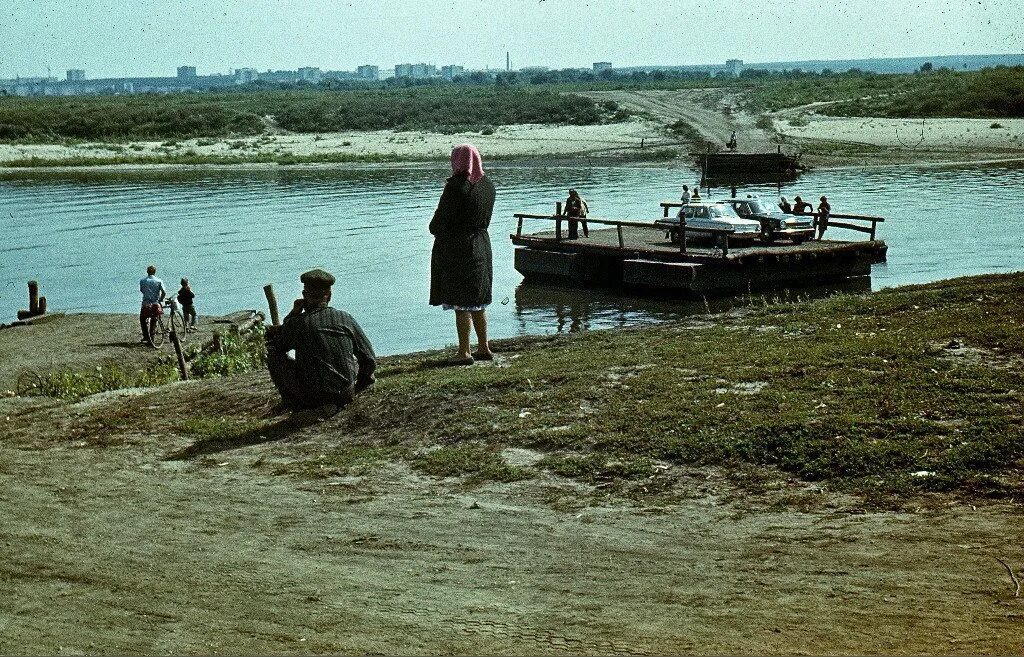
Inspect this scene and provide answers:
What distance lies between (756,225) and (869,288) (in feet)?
11.1

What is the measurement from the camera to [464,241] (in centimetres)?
1360

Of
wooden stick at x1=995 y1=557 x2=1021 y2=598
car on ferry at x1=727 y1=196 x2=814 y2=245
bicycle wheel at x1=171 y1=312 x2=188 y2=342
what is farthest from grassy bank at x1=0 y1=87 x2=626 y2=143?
wooden stick at x1=995 y1=557 x2=1021 y2=598

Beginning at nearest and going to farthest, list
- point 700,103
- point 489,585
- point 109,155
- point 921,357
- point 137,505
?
1. point 489,585
2. point 137,505
3. point 921,357
4. point 109,155
5. point 700,103

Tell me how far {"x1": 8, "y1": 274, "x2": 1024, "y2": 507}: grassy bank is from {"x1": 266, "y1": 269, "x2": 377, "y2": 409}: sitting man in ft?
0.96

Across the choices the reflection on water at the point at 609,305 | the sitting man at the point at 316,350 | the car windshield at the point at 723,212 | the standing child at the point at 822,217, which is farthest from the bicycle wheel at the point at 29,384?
the standing child at the point at 822,217

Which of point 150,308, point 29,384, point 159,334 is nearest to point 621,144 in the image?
point 159,334

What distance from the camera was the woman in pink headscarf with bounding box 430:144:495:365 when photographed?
525 inches

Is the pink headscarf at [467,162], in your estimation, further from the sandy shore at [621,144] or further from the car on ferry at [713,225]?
the sandy shore at [621,144]

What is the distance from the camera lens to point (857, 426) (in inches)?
400

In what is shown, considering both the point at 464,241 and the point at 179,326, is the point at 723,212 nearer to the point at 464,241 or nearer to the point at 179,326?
the point at 179,326

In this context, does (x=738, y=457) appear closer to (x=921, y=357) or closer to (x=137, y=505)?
(x=921, y=357)

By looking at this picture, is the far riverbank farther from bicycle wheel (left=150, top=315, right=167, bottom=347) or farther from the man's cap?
the man's cap

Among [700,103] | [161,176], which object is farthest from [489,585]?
[700,103]

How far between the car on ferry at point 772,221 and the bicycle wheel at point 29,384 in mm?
20667
